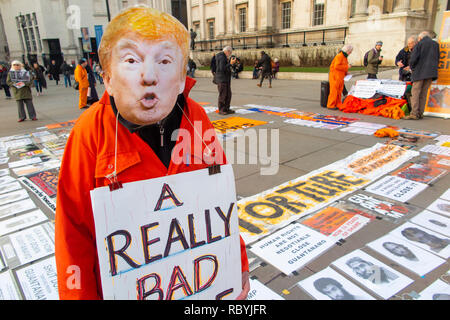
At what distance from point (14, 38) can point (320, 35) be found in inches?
1542

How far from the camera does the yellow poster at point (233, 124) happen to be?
6513 millimetres

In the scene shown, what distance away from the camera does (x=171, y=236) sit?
100 centimetres

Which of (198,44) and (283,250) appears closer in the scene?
(283,250)

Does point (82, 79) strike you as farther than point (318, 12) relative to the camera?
No

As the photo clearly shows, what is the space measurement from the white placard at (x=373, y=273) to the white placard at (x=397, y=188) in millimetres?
1231

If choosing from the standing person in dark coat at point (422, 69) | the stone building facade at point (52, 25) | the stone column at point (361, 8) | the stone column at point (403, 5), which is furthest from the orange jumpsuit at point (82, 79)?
the stone building facade at point (52, 25)

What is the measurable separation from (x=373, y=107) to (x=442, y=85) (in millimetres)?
1467

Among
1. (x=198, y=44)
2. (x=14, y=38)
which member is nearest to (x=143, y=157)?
(x=198, y=44)

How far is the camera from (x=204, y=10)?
31.8m

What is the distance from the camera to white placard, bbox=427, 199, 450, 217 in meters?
2.96

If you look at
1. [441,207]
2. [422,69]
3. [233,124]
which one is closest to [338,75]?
[422,69]

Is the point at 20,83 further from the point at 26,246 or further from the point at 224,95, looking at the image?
the point at 26,246

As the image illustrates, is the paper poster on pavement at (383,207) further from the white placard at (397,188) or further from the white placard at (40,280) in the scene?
the white placard at (40,280)

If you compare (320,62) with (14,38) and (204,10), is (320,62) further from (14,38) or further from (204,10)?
(14,38)
